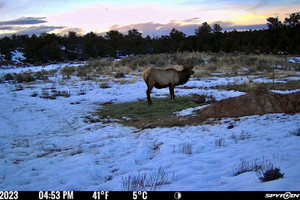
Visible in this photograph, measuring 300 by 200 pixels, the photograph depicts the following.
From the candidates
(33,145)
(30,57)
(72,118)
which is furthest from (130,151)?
(30,57)

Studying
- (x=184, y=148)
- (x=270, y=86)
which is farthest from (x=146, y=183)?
(x=270, y=86)

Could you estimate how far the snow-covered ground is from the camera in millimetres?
4222

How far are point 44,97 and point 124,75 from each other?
334 inches

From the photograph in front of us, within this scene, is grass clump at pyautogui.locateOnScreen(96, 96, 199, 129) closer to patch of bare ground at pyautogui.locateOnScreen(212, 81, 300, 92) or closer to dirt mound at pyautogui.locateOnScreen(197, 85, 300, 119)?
dirt mound at pyautogui.locateOnScreen(197, 85, 300, 119)

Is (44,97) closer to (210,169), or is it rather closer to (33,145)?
(33,145)

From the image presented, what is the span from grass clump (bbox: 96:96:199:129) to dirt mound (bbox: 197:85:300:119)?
4.91 feet

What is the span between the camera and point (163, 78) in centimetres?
1274

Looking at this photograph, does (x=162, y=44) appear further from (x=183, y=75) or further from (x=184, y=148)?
(x=184, y=148)

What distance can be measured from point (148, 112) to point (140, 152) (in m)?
5.01

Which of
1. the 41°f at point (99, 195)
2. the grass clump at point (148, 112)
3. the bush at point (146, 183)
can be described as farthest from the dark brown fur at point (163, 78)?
the 41°f at point (99, 195)

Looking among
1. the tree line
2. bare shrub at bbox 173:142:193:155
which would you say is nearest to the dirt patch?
bare shrub at bbox 173:142:193:155

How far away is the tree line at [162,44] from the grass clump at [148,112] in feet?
95.3

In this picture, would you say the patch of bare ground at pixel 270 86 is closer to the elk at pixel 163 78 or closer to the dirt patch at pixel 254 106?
the elk at pixel 163 78

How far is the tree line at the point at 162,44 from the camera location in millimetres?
41312
